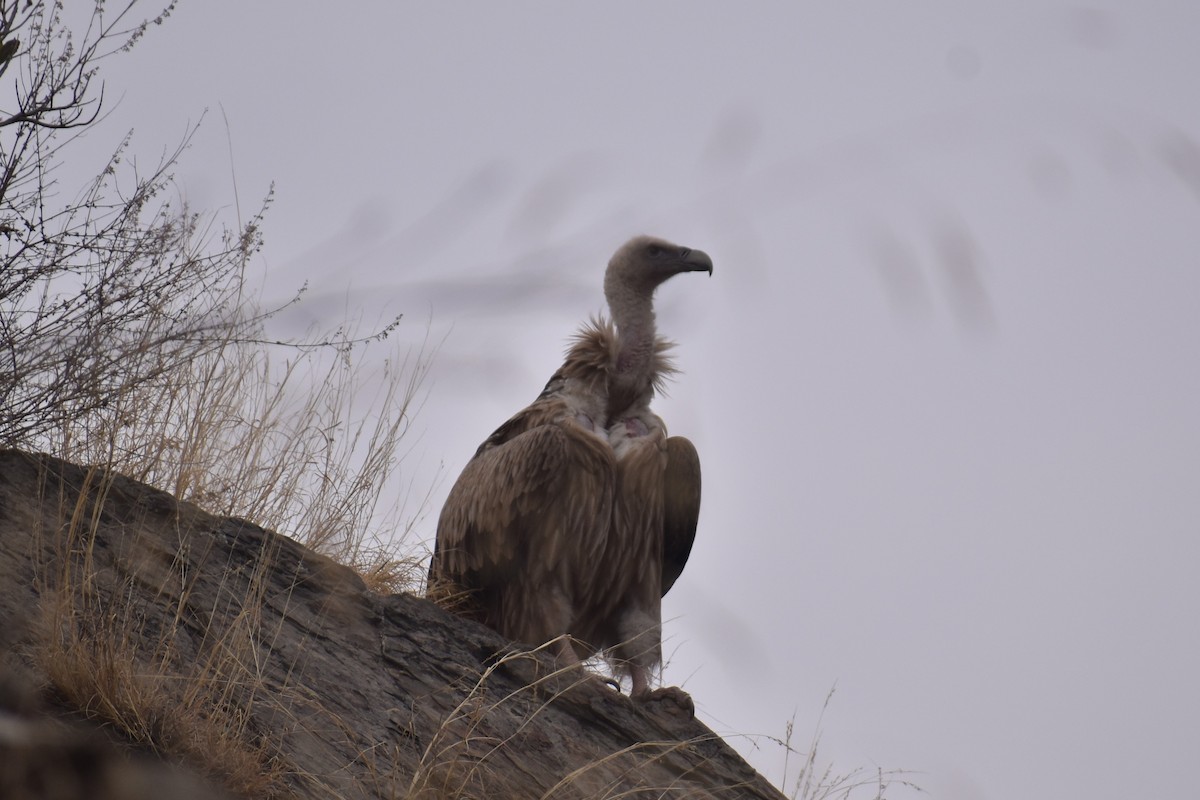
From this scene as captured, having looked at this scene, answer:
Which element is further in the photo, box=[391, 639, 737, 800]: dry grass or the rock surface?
box=[391, 639, 737, 800]: dry grass

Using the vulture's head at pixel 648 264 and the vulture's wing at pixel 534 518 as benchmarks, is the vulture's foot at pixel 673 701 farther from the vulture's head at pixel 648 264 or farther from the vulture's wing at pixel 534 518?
the vulture's head at pixel 648 264

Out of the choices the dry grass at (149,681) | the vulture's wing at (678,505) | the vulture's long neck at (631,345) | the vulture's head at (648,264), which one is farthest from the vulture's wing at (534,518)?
the dry grass at (149,681)

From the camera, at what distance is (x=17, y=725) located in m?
1.29

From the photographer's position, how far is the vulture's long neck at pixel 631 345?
664 centimetres

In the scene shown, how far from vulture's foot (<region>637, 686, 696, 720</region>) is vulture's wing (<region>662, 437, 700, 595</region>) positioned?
0.74m

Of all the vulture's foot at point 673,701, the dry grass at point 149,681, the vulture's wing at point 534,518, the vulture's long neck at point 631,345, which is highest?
the vulture's long neck at point 631,345

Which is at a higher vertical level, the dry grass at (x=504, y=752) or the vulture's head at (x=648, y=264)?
the vulture's head at (x=648, y=264)

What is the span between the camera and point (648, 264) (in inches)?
278

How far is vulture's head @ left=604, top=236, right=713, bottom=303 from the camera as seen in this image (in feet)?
23.1

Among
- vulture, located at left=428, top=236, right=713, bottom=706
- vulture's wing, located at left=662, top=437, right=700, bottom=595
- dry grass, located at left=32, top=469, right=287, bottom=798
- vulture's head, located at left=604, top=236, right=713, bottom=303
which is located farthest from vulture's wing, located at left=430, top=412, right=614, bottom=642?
dry grass, located at left=32, top=469, right=287, bottom=798

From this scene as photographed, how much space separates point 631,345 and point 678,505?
2.96ft

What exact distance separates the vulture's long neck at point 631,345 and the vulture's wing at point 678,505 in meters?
0.54

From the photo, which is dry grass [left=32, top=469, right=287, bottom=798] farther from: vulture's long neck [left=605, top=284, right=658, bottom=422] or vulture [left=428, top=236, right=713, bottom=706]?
vulture's long neck [left=605, top=284, right=658, bottom=422]

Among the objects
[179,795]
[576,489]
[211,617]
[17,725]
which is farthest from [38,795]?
[576,489]
